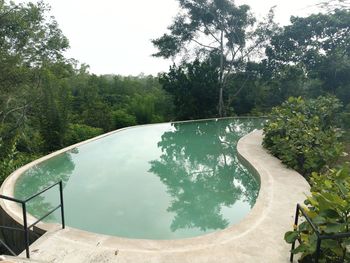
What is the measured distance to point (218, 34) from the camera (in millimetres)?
17531

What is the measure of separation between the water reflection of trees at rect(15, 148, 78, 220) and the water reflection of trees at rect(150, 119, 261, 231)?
2.06 m

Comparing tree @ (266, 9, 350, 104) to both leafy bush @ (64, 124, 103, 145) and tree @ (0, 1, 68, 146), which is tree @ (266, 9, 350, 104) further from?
tree @ (0, 1, 68, 146)

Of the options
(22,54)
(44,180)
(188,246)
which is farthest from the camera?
(22,54)

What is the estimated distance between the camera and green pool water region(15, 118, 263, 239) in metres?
4.61

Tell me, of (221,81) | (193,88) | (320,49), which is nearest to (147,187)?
(193,88)

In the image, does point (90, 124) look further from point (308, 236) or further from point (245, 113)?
point (308, 236)

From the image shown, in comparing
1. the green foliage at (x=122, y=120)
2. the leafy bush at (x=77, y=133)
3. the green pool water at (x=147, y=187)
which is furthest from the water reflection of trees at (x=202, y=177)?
the green foliage at (x=122, y=120)

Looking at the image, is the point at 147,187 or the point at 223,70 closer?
the point at 147,187

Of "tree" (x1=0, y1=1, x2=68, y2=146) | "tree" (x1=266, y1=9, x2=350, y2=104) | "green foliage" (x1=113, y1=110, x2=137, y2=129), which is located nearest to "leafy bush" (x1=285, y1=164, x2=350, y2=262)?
"tree" (x1=0, y1=1, x2=68, y2=146)

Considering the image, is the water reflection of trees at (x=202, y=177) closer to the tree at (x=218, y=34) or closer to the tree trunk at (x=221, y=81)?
the tree trunk at (x=221, y=81)

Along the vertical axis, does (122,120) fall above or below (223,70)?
below

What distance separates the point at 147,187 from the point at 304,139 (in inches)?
132

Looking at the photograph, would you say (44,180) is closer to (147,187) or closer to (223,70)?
(147,187)

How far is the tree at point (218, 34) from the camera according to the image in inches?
657
